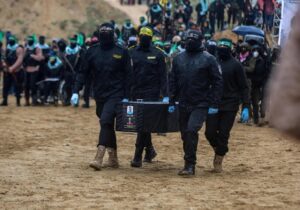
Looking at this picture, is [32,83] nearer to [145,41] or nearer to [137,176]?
[145,41]

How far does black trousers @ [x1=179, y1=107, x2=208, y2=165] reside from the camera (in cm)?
1018

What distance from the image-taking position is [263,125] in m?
18.4

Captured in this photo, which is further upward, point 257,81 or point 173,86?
point 257,81

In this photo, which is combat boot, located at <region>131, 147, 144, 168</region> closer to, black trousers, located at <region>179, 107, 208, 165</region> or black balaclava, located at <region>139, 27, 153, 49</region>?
black trousers, located at <region>179, 107, 208, 165</region>

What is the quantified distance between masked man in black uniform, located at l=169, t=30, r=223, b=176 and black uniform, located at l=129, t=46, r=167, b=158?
1.02 meters

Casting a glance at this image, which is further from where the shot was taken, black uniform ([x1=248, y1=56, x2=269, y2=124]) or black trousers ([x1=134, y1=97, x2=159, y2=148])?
black uniform ([x1=248, y1=56, x2=269, y2=124])

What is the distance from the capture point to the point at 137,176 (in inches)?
412

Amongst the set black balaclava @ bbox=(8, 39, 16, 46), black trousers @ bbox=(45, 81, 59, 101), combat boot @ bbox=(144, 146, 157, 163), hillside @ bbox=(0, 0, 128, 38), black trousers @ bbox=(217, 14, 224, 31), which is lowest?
combat boot @ bbox=(144, 146, 157, 163)

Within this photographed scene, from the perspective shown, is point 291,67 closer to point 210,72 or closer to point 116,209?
point 116,209

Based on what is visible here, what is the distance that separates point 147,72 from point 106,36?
0.91 m

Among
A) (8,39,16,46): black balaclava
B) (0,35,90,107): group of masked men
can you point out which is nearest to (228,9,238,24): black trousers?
(0,35,90,107): group of masked men

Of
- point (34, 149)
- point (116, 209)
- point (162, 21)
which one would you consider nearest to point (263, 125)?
point (34, 149)

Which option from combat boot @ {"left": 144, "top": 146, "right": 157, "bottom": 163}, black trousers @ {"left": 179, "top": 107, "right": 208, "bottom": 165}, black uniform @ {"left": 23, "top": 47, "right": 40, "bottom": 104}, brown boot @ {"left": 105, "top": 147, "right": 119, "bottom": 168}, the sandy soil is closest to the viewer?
black trousers @ {"left": 179, "top": 107, "right": 208, "bottom": 165}

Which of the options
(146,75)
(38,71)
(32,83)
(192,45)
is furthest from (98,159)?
(38,71)
